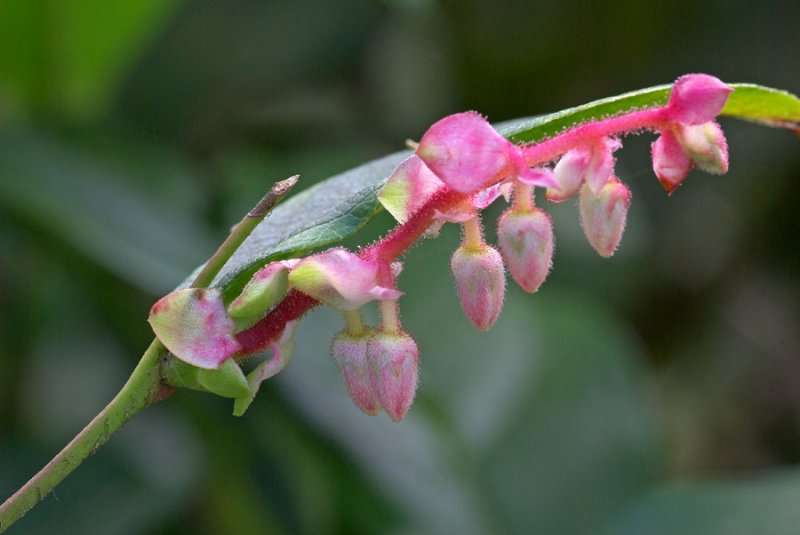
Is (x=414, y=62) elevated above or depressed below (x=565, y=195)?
below

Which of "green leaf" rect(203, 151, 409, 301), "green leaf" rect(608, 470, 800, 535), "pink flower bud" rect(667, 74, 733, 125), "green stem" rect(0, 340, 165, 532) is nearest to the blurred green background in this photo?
"green leaf" rect(608, 470, 800, 535)

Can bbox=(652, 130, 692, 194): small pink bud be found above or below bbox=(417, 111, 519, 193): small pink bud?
below

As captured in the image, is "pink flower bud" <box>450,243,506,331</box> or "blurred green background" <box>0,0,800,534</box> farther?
"blurred green background" <box>0,0,800,534</box>

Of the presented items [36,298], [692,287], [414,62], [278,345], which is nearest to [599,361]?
[692,287]

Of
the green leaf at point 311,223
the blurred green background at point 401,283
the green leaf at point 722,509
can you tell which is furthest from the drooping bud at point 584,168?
the green leaf at point 722,509

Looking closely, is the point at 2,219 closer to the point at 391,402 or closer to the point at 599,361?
the point at 599,361

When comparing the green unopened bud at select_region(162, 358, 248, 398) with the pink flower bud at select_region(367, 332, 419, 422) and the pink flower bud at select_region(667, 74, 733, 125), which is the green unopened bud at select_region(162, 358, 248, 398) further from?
the pink flower bud at select_region(667, 74, 733, 125)

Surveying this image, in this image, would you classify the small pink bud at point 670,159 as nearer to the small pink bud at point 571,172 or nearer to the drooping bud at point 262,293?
the small pink bud at point 571,172
